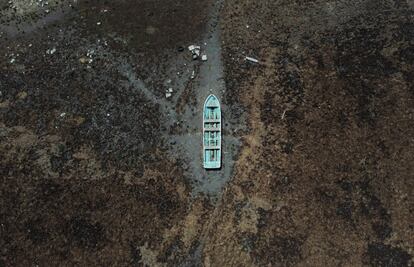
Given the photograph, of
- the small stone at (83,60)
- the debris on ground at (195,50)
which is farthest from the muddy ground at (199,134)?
the debris on ground at (195,50)

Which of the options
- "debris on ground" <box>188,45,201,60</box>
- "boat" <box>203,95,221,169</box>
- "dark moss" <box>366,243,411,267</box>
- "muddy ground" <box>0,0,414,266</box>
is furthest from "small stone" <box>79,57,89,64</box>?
"dark moss" <box>366,243,411,267</box>

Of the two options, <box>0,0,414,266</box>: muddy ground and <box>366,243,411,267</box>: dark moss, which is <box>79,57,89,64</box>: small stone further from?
<box>366,243,411,267</box>: dark moss

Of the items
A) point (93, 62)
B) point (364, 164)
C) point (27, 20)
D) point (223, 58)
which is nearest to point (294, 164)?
point (364, 164)

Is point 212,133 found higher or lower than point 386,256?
higher

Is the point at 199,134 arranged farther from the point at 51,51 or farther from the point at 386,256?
the point at 51,51

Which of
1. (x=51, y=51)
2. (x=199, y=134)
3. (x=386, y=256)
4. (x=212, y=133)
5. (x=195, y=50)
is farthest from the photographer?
(x=51, y=51)

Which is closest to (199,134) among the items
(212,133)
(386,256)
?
(212,133)

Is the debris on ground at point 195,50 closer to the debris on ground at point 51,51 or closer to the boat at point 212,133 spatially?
the boat at point 212,133
